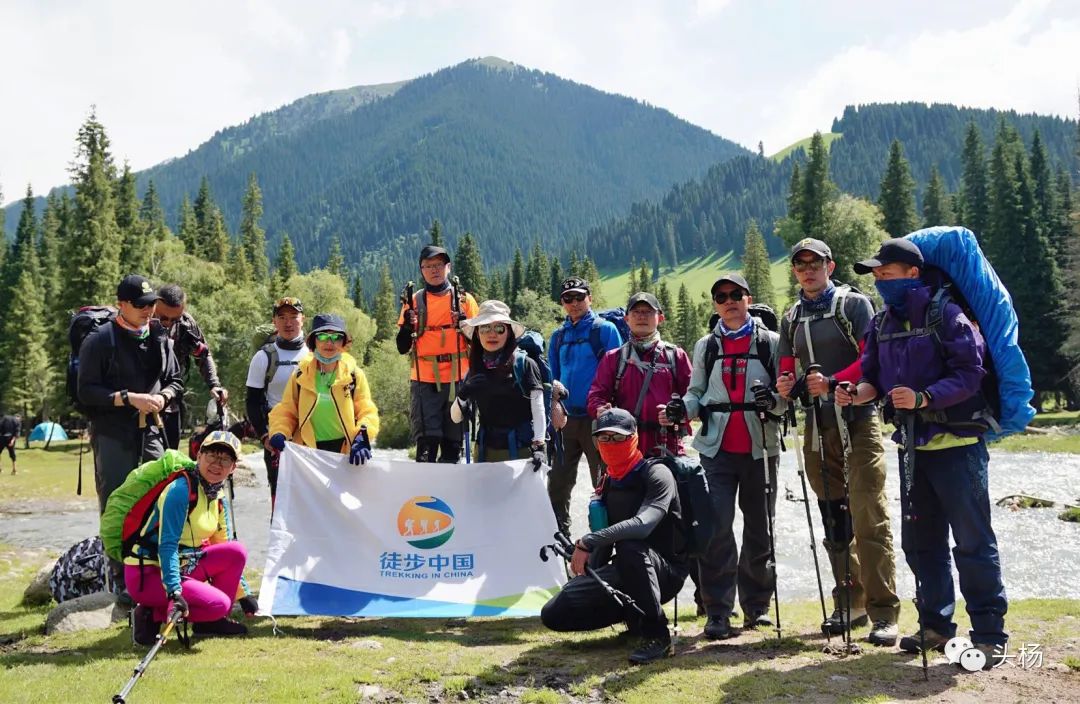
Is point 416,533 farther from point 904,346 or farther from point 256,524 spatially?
point 256,524

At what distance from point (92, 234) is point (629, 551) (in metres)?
58.0

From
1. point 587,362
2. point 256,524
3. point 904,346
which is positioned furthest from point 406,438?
point 904,346

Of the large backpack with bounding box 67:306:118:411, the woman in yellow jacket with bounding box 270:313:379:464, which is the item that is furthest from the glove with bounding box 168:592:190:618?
the large backpack with bounding box 67:306:118:411

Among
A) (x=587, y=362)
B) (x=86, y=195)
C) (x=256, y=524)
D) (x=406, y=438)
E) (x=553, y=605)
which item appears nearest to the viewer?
(x=553, y=605)

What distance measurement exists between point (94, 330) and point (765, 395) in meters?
6.66

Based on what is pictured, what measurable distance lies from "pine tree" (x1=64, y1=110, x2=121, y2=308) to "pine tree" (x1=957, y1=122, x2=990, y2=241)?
67623 mm

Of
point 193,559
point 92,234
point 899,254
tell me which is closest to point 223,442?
point 193,559

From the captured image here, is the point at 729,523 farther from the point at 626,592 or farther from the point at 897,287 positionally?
the point at 897,287

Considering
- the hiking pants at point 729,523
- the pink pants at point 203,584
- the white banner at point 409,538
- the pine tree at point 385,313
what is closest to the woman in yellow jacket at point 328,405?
the white banner at point 409,538

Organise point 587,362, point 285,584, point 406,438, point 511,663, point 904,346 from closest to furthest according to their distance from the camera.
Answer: point 904,346
point 511,663
point 285,584
point 587,362
point 406,438

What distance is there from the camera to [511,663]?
23.5 ft

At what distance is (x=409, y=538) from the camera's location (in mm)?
9180

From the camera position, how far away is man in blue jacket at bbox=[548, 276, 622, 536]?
33.4 feet

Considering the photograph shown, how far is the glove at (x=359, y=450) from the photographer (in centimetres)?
909
